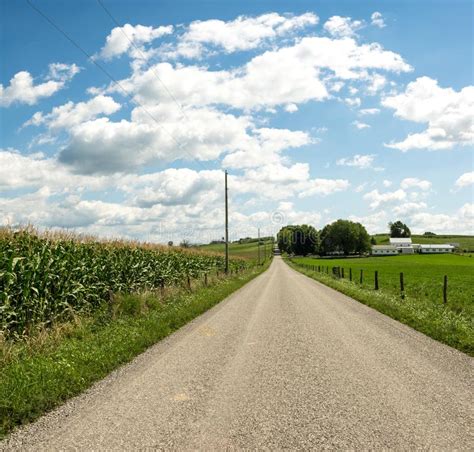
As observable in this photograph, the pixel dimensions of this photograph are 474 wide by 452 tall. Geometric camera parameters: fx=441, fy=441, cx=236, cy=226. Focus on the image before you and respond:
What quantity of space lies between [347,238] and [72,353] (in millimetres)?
162453

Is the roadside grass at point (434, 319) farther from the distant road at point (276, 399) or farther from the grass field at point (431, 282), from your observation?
the grass field at point (431, 282)

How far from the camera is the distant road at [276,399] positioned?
201 inches

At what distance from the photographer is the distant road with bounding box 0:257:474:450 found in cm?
511

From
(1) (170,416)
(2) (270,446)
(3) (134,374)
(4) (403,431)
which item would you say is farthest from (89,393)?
(4) (403,431)

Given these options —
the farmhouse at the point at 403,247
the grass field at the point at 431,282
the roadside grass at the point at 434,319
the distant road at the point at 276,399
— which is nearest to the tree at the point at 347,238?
the farmhouse at the point at 403,247

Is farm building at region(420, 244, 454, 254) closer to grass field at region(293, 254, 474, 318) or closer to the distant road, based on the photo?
grass field at region(293, 254, 474, 318)

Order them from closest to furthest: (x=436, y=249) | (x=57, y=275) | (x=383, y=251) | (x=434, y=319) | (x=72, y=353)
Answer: (x=72, y=353)
(x=57, y=275)
(x=434, y=319)
(x=383, y=251)
(x=436, y=249)

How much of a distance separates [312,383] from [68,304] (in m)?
7.42

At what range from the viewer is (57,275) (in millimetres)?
11766

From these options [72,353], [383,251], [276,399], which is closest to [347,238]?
[383,251]

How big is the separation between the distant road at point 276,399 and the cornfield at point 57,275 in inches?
122

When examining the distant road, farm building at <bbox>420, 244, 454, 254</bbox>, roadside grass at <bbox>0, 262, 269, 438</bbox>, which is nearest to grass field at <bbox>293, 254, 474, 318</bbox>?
the distant road

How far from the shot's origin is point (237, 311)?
56.7 ft

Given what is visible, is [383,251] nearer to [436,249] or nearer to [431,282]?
[436,249]
